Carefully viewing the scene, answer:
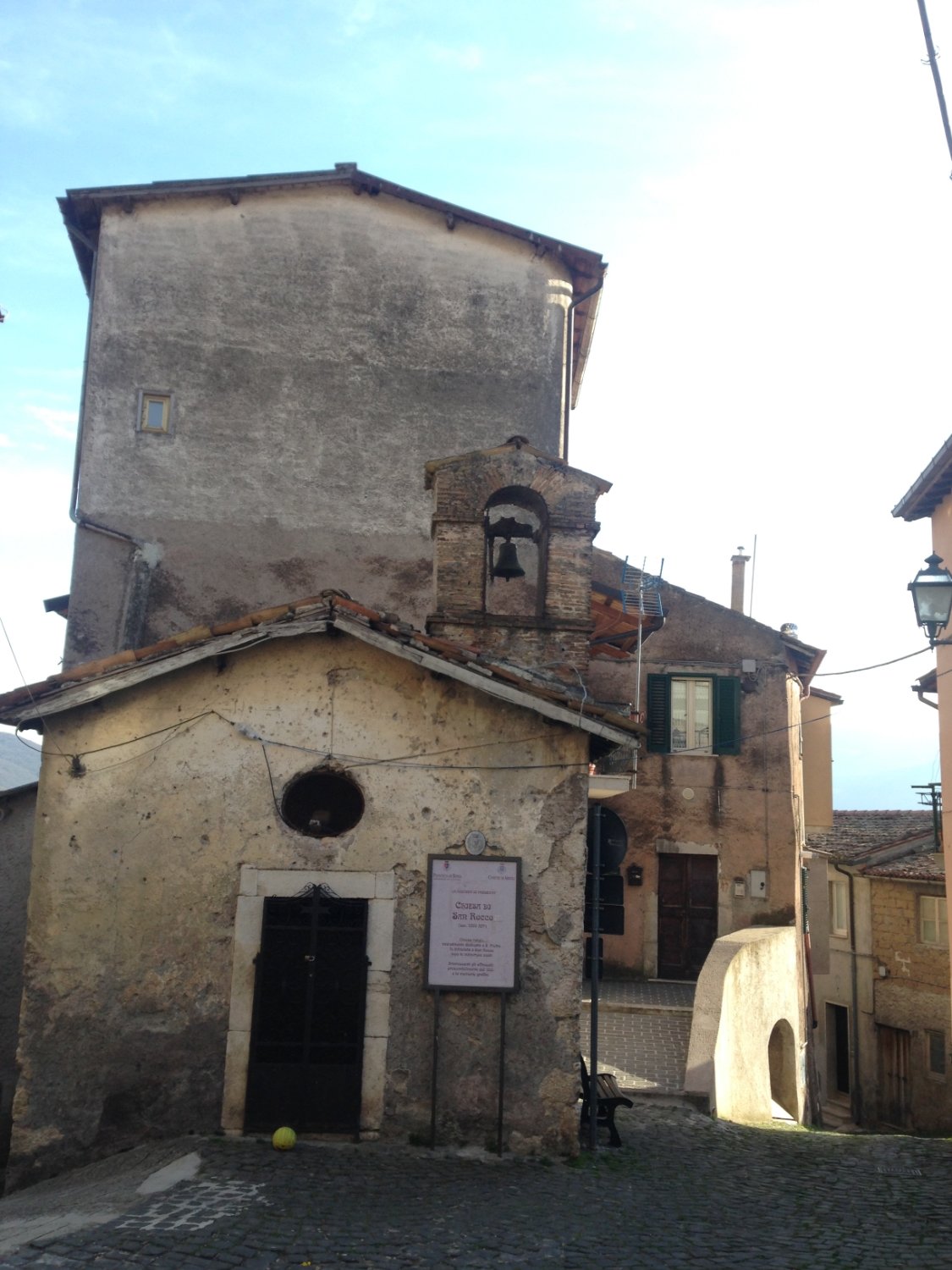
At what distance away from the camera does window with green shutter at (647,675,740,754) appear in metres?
20.6

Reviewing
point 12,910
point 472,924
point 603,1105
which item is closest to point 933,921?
point 603,1105

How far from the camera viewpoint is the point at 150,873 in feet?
30.5

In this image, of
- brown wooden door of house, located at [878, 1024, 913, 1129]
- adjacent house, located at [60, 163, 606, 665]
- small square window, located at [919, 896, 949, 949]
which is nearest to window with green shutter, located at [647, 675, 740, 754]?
adjacent house, located at [60, 163, 606, 665]

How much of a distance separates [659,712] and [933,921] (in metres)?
11.2

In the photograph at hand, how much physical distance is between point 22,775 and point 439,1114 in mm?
118466

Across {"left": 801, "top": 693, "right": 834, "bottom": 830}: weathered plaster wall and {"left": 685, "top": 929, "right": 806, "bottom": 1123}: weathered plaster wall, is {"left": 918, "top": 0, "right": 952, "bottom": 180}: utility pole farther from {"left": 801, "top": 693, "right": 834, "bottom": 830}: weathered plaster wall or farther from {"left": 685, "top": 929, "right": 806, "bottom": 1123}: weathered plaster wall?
{"left": 801, "top": 693, "right": 834, "bottom": 830}: weathered plaster wall

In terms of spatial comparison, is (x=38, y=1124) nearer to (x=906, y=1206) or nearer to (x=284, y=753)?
(x=284, y=753)

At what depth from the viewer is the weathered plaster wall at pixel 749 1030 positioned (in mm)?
12758

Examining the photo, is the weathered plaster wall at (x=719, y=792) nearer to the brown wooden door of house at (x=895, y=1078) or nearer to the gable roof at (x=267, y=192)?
the gable roof at (x=267, y=192)

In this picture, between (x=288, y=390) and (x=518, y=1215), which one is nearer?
(x=518, y=1215)

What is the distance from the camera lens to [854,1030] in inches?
1147

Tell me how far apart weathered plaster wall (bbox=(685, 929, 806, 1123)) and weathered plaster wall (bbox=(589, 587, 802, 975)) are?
4.51 ft

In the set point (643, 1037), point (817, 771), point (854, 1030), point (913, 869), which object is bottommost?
point (854, 1030)

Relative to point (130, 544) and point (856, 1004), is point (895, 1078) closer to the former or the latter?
point (856, 1004)
